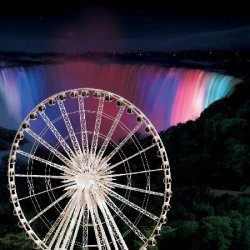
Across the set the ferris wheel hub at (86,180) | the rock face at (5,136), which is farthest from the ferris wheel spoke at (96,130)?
the rock face at (5,136)

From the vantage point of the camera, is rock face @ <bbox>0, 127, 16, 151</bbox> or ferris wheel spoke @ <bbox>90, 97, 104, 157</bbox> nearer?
ferris wheel spoke @ <bbox>90, 97, 104, 157</bbox>

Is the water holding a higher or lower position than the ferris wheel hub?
higher

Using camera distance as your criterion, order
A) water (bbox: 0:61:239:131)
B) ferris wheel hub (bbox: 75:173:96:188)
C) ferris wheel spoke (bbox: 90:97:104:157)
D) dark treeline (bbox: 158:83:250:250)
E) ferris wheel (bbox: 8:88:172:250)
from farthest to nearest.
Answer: water (bbox: 0:61:239:131)
dark treeline (bbox: 158:83:250:250)
ferris wheel (bbox: 8:88:172:250)
ferris wheel spoke (bbox: 90:97:104:157)
ferris wheel hub (bbox: 75:173:96:188)

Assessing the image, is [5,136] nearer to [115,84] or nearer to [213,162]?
[115,84]

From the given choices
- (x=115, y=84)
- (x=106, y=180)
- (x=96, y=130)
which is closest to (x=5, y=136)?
(x=115, y=84)

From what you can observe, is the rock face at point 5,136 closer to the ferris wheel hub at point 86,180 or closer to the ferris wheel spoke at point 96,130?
the ferris wheel spoke at point 96,130

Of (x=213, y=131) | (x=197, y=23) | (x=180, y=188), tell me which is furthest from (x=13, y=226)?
(x=197, y=23)

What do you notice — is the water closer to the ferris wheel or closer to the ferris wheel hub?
the ferris wheel

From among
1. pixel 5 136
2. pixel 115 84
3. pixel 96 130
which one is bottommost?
pixel 5 136

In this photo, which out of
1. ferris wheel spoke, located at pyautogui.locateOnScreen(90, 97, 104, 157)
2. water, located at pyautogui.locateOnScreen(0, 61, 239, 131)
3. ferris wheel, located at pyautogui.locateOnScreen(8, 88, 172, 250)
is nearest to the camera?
ferris wheel spoke, located at pyautogui.locateOnScreen(90, 97, 104, 157)

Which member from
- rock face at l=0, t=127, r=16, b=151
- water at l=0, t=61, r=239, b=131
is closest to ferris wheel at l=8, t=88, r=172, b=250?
rock face at l=0, t=127, r=16, b=151
